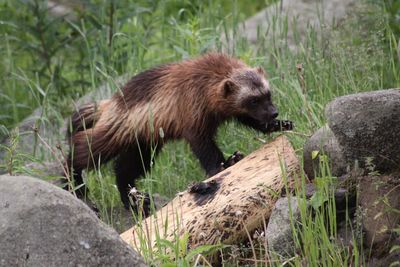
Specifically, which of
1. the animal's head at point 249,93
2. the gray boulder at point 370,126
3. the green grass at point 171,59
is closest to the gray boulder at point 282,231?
the green grass at point 171,59

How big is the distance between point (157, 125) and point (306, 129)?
113cm

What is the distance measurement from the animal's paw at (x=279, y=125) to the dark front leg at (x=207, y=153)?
0.39 m

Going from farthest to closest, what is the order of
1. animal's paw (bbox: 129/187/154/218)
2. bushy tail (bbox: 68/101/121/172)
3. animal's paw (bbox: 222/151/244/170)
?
bushy tail (bbox: 68/101/121/172)
animal's paw (bbox: 222/151/244/170)
animal's paw (bbox: 129/187/154/218)

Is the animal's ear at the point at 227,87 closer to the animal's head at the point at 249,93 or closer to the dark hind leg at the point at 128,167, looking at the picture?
the animal's head at the point at 249,93

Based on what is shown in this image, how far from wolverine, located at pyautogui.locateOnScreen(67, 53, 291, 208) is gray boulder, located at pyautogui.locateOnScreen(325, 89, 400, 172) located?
173 centimetres

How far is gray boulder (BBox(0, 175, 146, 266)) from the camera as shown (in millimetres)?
3531

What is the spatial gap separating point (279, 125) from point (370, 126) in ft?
5.95

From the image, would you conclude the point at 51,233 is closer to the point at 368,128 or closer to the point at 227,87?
A: the point at 368,128

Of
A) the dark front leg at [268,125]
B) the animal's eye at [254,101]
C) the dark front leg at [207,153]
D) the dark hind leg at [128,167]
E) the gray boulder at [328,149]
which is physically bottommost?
the dark hind leg at [128,167]

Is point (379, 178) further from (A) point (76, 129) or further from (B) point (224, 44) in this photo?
(B) point (224, 44)

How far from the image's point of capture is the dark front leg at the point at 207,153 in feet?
20.1

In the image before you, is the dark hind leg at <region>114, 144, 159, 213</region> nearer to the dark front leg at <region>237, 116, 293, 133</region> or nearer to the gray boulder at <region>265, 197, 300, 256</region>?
the dark front leg at <region>237, 116, 293, 133</region>

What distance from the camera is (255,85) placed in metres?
6.23

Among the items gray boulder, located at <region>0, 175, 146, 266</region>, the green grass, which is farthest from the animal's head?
gray boulder, located at <region>0, 175, 146, 266</region>
